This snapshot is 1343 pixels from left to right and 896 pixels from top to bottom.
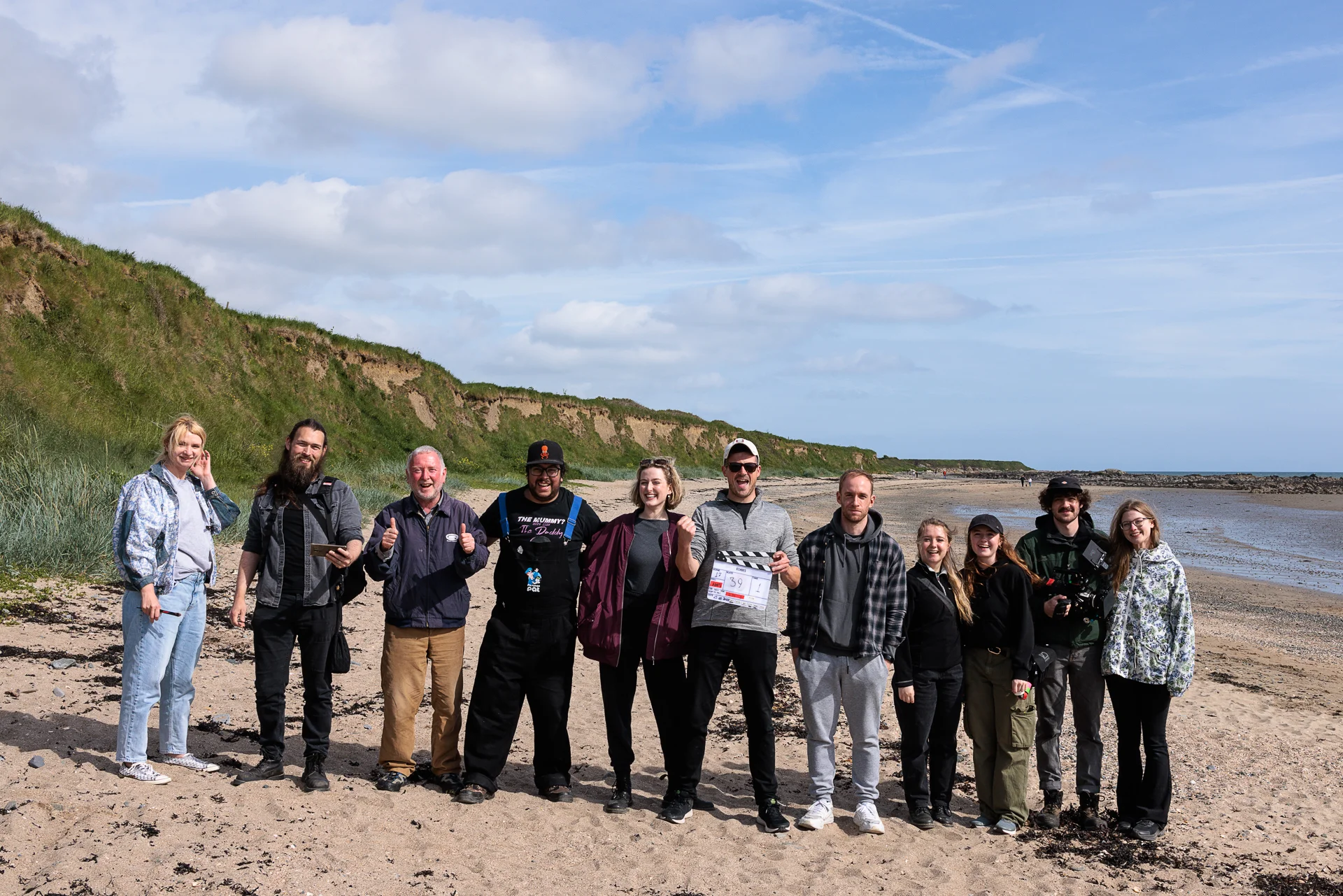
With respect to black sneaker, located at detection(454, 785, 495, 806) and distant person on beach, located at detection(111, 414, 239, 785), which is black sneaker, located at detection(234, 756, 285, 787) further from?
black sneaker, located at detection(454, 785, 495, 806)

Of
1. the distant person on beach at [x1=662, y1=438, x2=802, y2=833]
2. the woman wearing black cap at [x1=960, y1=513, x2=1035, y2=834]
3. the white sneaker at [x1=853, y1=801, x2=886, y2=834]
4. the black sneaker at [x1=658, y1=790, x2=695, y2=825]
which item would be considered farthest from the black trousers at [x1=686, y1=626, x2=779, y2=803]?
the woman wearing black cap at [x1=960, y1=513, x2=1035, y2=834]

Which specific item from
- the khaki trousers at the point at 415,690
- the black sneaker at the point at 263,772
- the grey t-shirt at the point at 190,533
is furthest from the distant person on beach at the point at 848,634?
the grey t-shirt at the point at 190,533

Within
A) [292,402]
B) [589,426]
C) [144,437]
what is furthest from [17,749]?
[589,426]

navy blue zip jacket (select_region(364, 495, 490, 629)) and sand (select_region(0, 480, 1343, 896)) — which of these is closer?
sand (select_region(0, 480, 1343, 896))

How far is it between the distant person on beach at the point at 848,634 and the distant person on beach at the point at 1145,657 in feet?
4.22

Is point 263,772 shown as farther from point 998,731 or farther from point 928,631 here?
point 998,731

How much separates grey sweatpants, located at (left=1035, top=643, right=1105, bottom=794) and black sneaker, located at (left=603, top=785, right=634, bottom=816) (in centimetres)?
241

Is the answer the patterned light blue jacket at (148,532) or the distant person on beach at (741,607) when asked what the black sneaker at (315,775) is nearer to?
the patterned light blue jacket at (148,532)

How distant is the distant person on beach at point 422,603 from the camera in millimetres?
5191

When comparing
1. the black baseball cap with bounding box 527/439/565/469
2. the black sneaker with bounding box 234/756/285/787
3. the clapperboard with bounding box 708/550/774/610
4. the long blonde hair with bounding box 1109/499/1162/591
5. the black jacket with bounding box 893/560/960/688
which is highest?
the black baseball cap with bounding box 527/439/565/469

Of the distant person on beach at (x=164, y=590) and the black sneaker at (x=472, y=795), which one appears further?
the black sneaker at (x=472, y=795)

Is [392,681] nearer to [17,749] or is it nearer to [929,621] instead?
[17,749]

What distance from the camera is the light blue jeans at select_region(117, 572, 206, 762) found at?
Result: 15.7 feet

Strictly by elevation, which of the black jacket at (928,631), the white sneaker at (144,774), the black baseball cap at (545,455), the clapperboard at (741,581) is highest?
the black baseball cap at (545,455)
